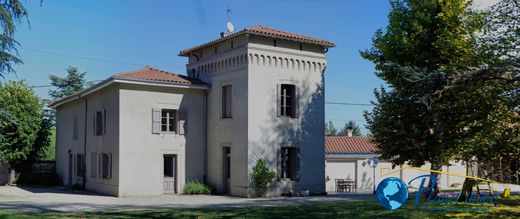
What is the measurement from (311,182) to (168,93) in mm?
7641

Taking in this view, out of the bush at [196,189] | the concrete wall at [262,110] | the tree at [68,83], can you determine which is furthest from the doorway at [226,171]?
the tree at [68,83]

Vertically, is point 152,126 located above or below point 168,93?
below

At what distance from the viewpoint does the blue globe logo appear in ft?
32.8

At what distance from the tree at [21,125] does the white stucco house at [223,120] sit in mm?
7773

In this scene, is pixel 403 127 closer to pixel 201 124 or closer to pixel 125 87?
pixel 201 124

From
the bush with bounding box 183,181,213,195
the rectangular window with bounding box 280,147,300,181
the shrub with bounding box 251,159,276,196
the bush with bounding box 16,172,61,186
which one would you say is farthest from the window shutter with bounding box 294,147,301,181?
the bush with bounding box 16,172,61,186

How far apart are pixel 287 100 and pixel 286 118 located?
93 cm

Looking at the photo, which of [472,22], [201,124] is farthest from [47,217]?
[472,22]

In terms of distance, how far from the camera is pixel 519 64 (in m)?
12.2

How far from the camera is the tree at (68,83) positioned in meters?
53.7

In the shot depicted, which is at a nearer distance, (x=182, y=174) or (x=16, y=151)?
(x=182, y=174)

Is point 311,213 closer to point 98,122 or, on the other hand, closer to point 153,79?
point 153,79

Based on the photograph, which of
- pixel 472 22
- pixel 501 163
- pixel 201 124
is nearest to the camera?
pixel 501 163

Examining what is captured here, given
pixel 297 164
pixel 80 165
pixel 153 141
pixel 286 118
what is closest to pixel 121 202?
pixel 153 141
